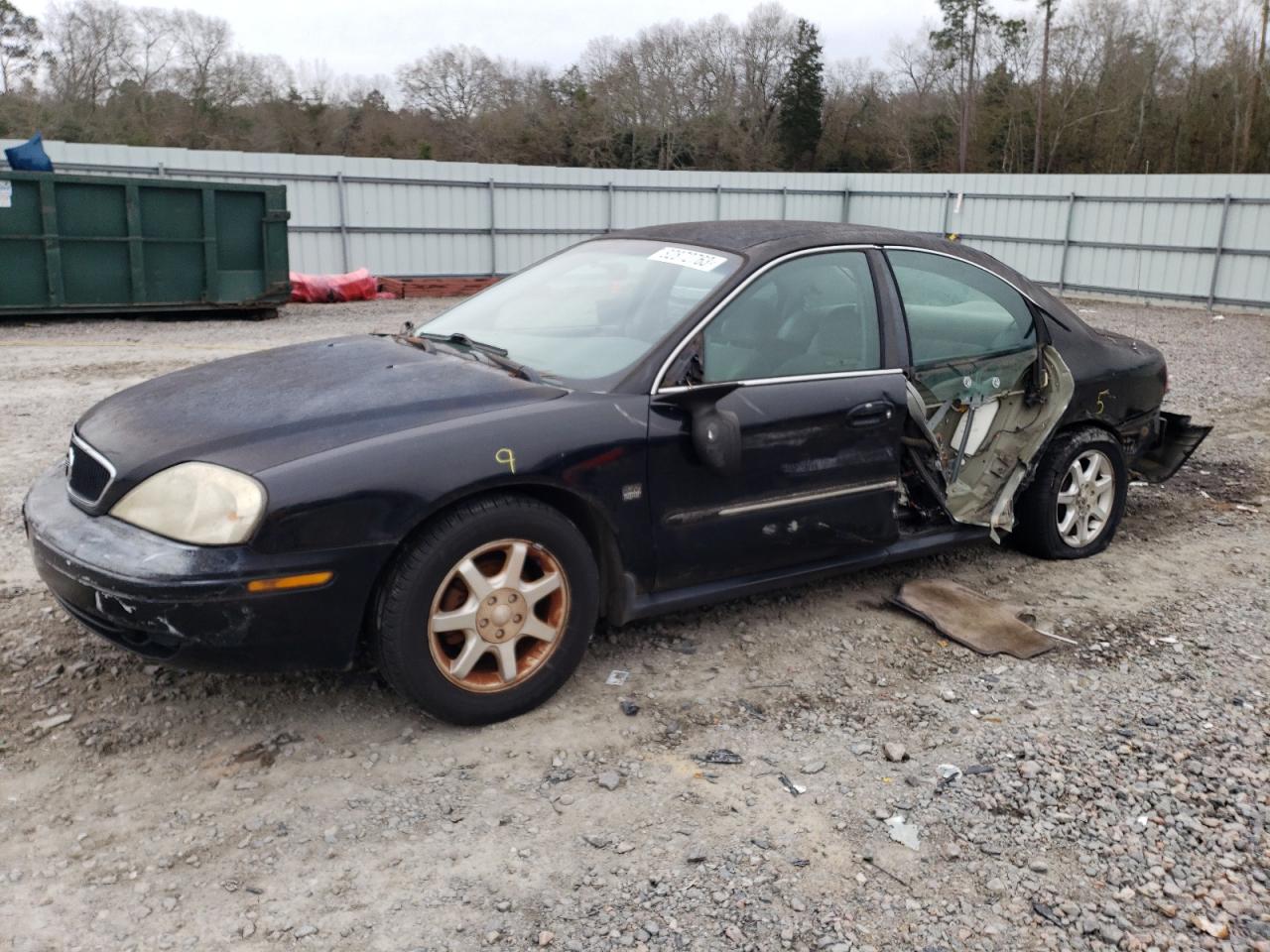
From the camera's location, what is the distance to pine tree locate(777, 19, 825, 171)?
50750 millimetres

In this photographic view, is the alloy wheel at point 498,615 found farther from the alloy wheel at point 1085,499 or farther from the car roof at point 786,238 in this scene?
the alloy wheel at point 1085,499

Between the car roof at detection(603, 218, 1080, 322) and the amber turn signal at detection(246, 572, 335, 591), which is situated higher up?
the car roof at detection(603, 218, 1080, 322)

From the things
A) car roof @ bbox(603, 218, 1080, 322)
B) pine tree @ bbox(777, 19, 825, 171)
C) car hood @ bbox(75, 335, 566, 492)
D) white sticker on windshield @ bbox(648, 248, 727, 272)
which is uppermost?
pine tree @ bbox(777, 19, 825, 171)

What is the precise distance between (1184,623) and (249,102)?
4944 centimetres

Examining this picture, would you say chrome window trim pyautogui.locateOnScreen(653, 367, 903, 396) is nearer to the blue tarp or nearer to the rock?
the rock

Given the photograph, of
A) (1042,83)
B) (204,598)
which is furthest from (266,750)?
(1042,83)

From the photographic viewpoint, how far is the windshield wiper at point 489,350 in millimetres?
3899

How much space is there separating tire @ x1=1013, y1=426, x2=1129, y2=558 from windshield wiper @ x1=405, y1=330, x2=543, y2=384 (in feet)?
8.72

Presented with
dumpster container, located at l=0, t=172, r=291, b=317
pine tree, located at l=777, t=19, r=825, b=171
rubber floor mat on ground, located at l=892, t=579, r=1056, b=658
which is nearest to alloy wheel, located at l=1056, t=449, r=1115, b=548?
rubber floor mat on ground, located at l=892, t=579, r=1056, b=658

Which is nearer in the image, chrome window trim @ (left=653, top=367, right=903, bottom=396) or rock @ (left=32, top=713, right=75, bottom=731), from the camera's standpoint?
rock @ (left=32, top=713, right=75, bottom=731)

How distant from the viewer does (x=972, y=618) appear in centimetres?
461

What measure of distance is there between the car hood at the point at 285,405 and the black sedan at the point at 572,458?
1 centimetres

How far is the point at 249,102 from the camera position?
47.1 metres

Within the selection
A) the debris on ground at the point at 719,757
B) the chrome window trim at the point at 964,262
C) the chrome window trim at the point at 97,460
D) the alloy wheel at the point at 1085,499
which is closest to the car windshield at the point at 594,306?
the chrome window trim at the point at 964,262
